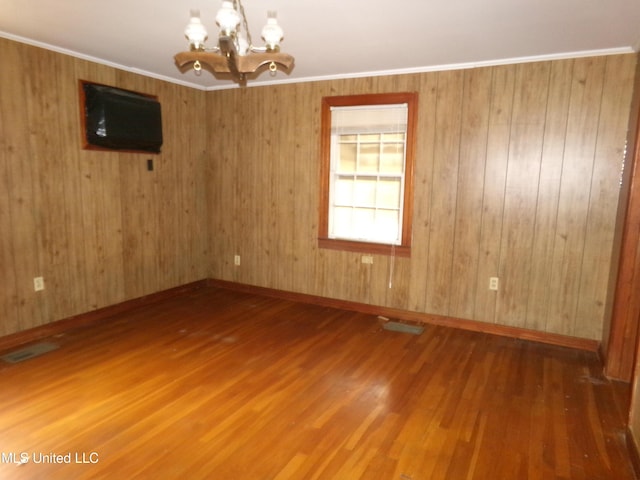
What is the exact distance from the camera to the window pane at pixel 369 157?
415 centimetres

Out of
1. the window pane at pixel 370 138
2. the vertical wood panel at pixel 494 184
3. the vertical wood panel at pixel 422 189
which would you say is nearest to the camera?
the vertical wood panel at pixel 494 184

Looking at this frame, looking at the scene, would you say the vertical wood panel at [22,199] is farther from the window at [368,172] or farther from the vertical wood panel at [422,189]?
the vertical wood panel at [422,189]

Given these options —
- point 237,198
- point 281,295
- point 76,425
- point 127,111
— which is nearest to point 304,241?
point 281,295

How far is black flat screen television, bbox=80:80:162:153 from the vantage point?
146 inches

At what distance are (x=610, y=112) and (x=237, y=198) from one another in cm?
378

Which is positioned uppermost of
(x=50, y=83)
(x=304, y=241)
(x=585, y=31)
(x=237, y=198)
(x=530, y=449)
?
(x=585, y=31)

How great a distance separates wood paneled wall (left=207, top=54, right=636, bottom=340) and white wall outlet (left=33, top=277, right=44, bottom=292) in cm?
229

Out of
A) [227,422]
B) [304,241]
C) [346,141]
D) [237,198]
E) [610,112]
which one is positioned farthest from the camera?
[237,198]

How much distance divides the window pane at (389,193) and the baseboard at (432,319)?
3.54 feet

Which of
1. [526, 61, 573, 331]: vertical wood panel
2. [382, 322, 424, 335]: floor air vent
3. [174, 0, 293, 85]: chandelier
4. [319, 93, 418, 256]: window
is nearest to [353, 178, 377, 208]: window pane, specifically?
[319, 93, 418, 256]: window

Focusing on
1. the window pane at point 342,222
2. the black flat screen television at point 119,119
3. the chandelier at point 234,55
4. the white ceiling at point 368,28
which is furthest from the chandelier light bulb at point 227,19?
the window pane at point 342,222

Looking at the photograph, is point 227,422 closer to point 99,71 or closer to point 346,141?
point 346,141

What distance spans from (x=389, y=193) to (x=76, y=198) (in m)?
2.96

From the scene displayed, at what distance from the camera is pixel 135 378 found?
282 cm
